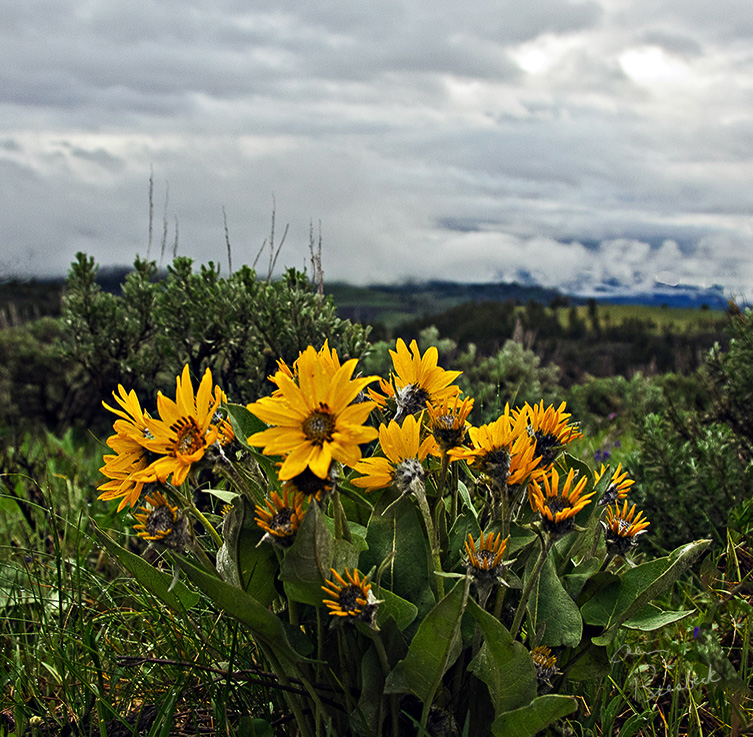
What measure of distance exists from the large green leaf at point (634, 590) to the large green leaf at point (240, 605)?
74 cm

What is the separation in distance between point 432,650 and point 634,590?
1.90 ft

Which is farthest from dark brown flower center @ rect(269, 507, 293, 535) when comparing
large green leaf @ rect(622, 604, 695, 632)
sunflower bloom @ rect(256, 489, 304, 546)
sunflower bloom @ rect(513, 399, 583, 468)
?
large green leaf @ rect(622, 604, 695, 632)

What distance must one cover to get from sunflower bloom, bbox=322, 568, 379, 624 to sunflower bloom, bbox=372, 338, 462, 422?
0.44 metres

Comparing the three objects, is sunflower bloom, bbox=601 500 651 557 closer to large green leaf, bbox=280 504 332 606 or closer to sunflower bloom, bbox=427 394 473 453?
sunflower bloom, bbox=427 394 473 453

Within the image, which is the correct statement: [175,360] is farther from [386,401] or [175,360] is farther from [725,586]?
[725,586]

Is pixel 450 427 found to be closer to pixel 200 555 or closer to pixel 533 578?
pixel 533 578

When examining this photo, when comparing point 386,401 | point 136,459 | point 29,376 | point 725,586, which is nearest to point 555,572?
point 386,401

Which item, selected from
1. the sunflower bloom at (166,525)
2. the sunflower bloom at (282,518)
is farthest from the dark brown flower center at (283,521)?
the sunflower bloom at (166,525)

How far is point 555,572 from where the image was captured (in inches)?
65.2

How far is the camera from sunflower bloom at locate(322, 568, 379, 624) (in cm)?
130

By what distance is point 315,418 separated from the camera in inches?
50.9

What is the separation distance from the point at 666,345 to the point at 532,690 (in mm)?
48787

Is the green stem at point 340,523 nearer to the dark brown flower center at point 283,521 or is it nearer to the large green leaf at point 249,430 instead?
the dark brown flower center at point 283,521

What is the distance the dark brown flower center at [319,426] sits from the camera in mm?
1277
